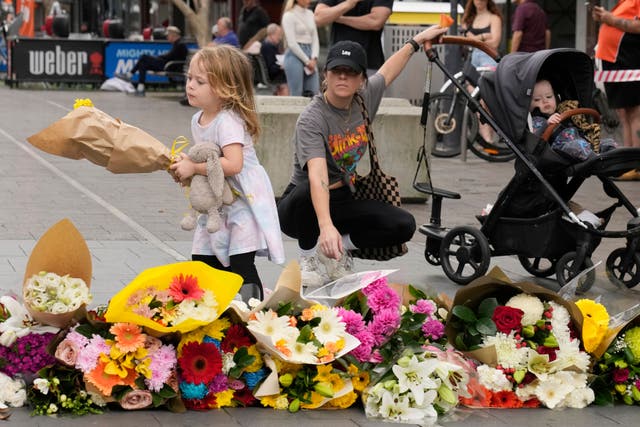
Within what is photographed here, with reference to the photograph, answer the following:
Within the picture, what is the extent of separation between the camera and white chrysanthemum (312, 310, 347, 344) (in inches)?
197

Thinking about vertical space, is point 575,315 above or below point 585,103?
below

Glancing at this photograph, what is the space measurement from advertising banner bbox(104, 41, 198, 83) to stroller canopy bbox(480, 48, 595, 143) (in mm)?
19585

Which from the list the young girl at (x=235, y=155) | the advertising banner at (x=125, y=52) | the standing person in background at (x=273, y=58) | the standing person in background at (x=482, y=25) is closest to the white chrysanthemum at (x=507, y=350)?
the young girl at (x=235, y=155)

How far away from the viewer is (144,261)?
7.93 meters

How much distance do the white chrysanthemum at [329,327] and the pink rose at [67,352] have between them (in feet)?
3.06

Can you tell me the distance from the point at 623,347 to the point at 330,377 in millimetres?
1250

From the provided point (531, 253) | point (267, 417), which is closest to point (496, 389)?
point (267, 417)

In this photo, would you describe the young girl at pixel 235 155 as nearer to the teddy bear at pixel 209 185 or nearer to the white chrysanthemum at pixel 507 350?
the teddy bear at pixel 209 185

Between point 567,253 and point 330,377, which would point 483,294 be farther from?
point 567,253

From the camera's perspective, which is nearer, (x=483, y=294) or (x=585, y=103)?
(x=483, y=294)

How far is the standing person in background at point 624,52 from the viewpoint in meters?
12.0

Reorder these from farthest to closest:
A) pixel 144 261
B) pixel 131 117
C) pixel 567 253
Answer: pixel 131 117, pixel 144 261, pixel 567 253

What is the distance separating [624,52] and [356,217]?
6.07 meters

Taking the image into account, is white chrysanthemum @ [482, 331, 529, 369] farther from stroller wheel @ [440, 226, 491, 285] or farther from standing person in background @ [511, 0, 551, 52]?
standing person in background @ [511, 0, 551, 52]
